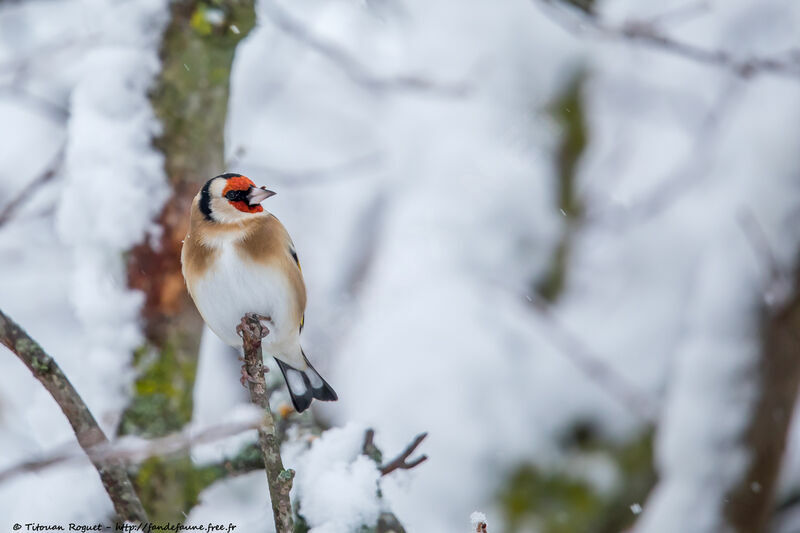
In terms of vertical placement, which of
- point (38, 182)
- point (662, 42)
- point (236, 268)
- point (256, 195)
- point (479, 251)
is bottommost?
point (479, 251)

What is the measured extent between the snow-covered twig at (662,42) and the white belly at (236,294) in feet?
5.70

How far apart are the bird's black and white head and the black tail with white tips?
595 mm

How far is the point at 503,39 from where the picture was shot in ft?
23.5

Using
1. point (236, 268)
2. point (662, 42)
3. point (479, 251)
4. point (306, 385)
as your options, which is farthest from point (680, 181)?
point (236, 268)

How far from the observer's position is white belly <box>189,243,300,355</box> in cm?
245

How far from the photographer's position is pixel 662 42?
3350 millimetres

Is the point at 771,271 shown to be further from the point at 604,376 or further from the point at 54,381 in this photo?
the point at 54,381

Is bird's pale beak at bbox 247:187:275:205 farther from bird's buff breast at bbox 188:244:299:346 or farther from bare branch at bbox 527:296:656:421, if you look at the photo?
bare branch at bbox 527:296:656:421

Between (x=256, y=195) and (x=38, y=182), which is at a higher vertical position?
(x=256, y=195)

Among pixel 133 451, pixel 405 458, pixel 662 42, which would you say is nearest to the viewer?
pixel 133 451

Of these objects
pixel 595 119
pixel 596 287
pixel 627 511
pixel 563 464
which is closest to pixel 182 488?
pixel 627 511

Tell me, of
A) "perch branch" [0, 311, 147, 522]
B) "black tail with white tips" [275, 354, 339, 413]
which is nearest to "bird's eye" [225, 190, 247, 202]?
"black tail with white tips" [275, 354, 339, 413]

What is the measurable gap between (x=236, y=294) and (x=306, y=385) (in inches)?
18.9

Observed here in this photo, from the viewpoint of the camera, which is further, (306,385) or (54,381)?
(306,385)
